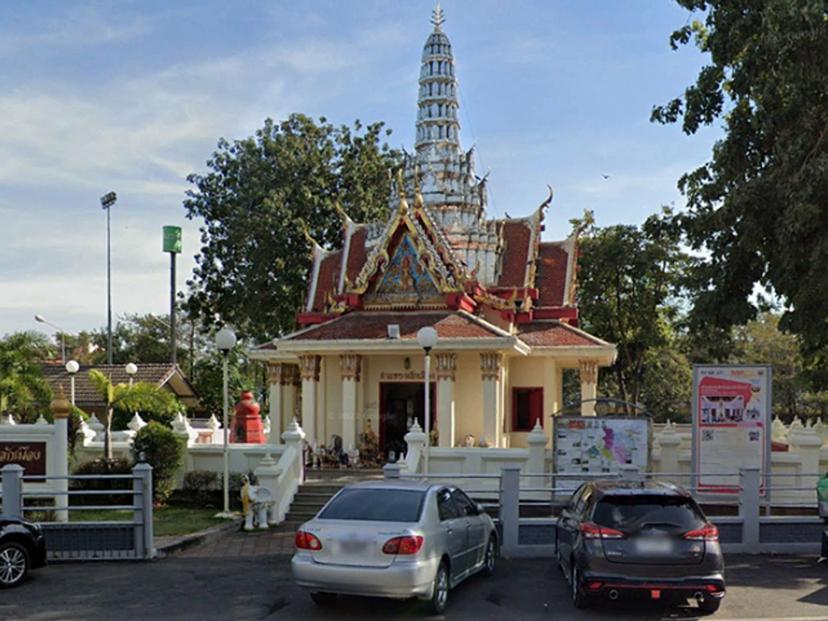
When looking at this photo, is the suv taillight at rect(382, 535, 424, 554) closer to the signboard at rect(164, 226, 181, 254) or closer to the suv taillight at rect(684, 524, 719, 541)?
the suv taillight at rect(684, 524, 719, 541)

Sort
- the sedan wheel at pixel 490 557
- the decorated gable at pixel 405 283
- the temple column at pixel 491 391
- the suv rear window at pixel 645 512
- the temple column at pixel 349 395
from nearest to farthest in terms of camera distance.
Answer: the suv rear window at pixel 645 512
the sedan wheel at pixel 490 557
the temple column at pixel 491 391
the temple column at pixel 349 395
the decorated gable at pixel 405 283

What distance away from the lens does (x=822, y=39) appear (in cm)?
1460

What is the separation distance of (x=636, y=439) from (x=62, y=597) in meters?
9.90

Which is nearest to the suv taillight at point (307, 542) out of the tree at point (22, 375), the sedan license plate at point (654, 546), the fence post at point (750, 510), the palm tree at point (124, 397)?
the sedan license plate at point (654, 546)

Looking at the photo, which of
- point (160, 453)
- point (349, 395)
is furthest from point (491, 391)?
point (160, 453)

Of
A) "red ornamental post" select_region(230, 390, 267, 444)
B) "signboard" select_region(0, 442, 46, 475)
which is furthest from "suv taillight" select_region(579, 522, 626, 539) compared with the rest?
"red ornamental post" select_region(230, 390, 267, 444)

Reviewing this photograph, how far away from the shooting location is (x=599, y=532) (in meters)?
9.07

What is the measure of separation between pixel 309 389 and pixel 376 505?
14.3m

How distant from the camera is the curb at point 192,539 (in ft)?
43.7

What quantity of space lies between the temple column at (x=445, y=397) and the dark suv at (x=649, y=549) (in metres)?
12.6

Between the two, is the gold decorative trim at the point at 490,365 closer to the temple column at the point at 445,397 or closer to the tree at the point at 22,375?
the temple column at the point at 445,397

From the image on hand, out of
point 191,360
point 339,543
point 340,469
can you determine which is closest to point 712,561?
point 339,543

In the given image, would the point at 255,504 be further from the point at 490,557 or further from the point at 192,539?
the point at 490,557

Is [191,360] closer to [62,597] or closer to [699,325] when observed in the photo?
[699,325]
